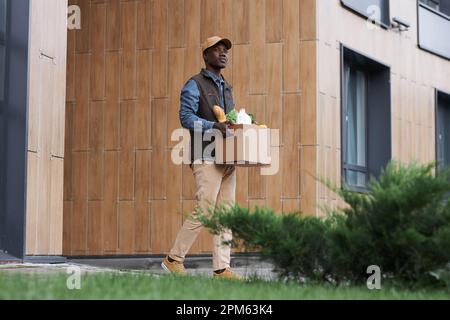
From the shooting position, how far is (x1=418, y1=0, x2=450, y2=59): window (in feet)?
65.7

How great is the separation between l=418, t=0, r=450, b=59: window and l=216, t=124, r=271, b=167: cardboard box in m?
10.8

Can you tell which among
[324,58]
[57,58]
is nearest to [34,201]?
[57,58]

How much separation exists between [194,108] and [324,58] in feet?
20.3

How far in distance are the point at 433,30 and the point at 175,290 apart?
15.1 metres

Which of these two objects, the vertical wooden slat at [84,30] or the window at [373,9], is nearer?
the vertical wooden slat at [84,30]

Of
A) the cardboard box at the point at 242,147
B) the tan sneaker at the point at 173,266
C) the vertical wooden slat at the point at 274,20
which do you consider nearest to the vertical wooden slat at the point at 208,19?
the vertical wooden slat at the point at 274,20

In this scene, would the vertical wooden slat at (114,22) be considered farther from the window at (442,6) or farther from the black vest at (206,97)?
the window at (442,6)

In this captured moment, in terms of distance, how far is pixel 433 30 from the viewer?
2053 cm

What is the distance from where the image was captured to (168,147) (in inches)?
639

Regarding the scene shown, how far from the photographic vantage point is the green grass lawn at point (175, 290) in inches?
238

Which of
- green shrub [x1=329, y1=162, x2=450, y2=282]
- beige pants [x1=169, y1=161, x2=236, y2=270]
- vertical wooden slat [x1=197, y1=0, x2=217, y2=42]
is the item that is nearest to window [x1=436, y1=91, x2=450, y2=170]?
vertical wooden slat [x1=197, y1=0, x2=217, y2=42]

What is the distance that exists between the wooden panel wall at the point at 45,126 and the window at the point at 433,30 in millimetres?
9492

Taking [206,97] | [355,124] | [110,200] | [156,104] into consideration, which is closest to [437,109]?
[355,124]

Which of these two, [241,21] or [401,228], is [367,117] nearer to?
[241,21]
